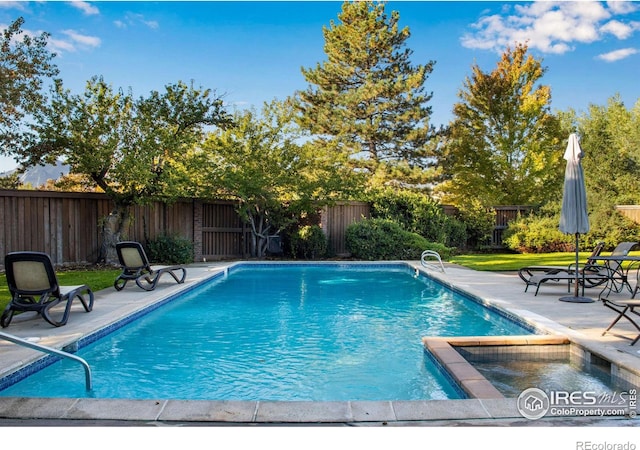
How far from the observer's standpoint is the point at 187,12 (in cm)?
1580

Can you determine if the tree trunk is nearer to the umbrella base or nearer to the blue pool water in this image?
the blue pool water

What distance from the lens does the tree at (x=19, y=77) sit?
1364 centimetres

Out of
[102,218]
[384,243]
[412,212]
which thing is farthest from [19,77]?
[412,212]

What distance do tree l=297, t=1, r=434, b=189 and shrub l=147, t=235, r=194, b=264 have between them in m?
13.9

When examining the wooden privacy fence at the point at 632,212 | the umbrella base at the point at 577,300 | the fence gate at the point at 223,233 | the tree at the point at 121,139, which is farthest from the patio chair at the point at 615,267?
the wooden privacy fence at the point at 632,212

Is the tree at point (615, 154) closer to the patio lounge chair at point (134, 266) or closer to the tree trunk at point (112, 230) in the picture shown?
the tree trunk at point (112, 230)

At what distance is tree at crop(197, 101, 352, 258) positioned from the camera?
51.2 ft

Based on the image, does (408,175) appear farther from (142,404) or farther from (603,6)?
(142,404)

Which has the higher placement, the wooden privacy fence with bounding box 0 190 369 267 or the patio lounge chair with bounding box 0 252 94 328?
the wooden privacy fence with bounding box 0 190 369 267

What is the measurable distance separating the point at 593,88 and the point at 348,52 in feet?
A: 63.8

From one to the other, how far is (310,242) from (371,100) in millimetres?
13123

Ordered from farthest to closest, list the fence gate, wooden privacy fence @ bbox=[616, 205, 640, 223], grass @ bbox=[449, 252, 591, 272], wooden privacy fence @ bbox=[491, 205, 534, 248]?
wooden privacy fence @ bbox=[491, 205, 534, 248]
wooden privacy fence @ bbox=[616, 205, 640, 223]
the fence gate
grass @ bbox=[449, 252, 591, 272]

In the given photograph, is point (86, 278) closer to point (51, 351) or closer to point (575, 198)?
point (51, 351)

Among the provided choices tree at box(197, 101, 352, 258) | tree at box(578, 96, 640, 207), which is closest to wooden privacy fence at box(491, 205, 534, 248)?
tree at box(197, 101, 352, 258)
